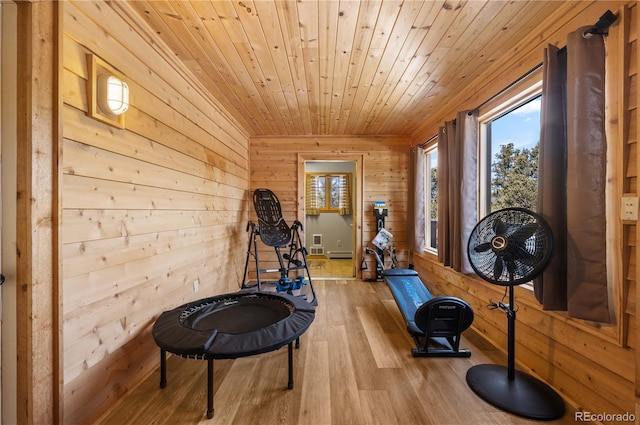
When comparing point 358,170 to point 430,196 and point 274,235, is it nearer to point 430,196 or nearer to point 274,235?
point 430,196

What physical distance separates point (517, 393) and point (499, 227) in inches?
41.3

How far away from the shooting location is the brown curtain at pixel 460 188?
7.75 feet

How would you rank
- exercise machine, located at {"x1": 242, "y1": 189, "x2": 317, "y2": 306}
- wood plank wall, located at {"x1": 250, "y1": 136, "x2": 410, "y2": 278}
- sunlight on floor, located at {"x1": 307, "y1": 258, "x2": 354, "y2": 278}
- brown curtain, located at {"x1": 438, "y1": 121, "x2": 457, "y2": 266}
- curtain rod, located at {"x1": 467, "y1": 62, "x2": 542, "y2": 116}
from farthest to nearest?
sunlight on floor, located at {"x1": 307, "y1": 258, "x2": 354, "y2": 278} < wood plank wall, located at {"x1": 250, "y1": 136, "x2": 410, "y2": 278} < exercise machine, located at {"x1": 242, "y1": 189, "x2": 317, "y2": 306} < brown curtain, located at {"x1": 438, "y1": 121, "x2": 457, "y2": 266} < curtain rod, located at {"x1": 467, "y1": 62, "x2": 542, "y2": 116}

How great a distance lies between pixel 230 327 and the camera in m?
1.69

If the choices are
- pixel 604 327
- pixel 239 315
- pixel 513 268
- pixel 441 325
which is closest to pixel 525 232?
pixel 513 268

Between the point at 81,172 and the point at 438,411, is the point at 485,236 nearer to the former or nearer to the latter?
the point at 438,411

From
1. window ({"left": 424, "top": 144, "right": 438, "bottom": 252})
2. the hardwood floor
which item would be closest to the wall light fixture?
the hardwood floor

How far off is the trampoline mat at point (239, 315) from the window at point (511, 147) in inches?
85.4

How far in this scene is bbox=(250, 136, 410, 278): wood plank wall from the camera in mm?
4082

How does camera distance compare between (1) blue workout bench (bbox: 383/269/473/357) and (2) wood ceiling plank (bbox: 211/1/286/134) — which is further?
(1) blue workout bench (bbox: 383/269/473/357)

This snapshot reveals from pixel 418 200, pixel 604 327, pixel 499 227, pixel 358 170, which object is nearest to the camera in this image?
pixel 604 327

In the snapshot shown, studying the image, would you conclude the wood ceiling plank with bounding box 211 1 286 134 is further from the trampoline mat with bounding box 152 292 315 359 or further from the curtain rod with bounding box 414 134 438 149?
the curtain rod with bounding box 414 134 438 149

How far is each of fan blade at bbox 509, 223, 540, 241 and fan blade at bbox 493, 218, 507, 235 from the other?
6 centimetres

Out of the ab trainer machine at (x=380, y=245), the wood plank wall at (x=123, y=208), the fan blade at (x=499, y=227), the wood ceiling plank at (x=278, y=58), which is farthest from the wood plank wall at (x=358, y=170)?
the fan blade at (x=499, y=227)
